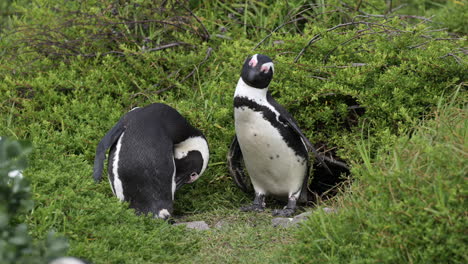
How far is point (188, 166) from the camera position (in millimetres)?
4172

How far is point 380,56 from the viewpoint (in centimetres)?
442

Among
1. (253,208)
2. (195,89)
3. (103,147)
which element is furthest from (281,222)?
(195,89)

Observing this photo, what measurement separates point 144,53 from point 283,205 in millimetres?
1630

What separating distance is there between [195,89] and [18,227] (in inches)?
114

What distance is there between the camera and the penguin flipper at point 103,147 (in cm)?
371

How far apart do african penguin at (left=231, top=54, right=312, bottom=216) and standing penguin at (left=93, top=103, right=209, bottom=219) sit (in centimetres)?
41

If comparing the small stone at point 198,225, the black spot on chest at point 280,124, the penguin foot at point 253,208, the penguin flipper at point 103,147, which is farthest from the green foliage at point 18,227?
the penguin foot at point 253,208

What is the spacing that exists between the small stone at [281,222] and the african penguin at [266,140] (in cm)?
20

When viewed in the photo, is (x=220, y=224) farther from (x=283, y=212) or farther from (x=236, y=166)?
(x=236, y=166)

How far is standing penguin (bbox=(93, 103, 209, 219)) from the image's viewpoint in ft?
12.3

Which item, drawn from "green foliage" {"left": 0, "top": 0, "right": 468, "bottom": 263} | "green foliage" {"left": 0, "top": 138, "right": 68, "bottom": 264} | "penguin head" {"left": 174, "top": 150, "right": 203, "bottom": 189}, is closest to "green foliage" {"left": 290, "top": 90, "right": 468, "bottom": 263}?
"green foliage" {"left": 0, "top": 0, "right": 468, "bottom": 263}

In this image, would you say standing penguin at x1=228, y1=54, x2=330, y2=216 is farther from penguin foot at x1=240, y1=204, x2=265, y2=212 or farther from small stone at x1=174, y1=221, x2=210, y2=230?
small stone at x1=174, y1=221, x2=210, y2=230

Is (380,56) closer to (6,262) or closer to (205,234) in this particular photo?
(205,234)

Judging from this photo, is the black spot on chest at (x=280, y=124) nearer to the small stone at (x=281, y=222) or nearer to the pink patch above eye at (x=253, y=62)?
the pink patch above eye at (x=253, y=62)
